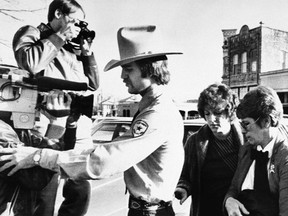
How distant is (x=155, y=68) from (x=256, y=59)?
17.6 metres

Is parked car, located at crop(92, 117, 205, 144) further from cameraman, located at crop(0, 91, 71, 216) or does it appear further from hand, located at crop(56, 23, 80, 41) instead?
cameraman, located at crop(0, 91, 71, 216)

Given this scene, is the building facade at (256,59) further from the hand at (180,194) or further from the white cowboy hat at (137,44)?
the white cowboy hat at (137,44)

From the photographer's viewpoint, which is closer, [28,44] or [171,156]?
[171,156]

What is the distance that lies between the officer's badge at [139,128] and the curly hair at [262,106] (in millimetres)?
585

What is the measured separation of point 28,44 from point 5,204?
27.6 inches

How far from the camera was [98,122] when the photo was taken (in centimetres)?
369

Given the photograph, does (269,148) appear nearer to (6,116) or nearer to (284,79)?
(6,116)

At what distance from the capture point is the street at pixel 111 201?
2.35 metres

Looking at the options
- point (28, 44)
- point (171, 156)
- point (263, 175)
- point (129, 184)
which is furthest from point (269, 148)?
Answer: point (28, 44)

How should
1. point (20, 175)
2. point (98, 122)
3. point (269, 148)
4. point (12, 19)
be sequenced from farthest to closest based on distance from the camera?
point (98, 122), point (12, 19), point (269, 148), point (20, 175)

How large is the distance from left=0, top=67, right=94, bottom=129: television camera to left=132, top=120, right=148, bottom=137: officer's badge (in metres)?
0.25

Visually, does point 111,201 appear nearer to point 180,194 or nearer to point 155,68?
point 180,194

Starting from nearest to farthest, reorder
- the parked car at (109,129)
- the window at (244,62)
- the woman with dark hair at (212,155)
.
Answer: the woman with dark hair at (212,155)
the parked car at (109,129)
the window at (244,62)

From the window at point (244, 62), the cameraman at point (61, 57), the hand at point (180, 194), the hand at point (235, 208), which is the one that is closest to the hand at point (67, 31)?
the cameraman at point (61, 57)
